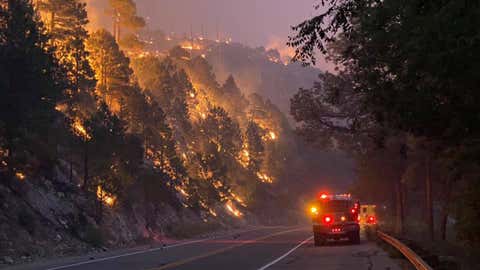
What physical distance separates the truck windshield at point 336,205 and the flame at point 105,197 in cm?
1558

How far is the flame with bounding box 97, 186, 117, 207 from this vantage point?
146ft

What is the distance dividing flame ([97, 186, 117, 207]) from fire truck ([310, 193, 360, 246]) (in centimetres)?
1520

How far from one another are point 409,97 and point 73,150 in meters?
28.7

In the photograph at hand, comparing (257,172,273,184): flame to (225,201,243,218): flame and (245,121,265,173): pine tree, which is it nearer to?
(245,121,265,173): pine tree

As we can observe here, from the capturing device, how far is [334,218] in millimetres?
35125

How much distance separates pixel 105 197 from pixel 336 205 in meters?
19.8

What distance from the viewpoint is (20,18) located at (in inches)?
1444

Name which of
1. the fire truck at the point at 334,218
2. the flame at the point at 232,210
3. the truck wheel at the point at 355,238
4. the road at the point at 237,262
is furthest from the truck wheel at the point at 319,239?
the flame at the point at 232,210

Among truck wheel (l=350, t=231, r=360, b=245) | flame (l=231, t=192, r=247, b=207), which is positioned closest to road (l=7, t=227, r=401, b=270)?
truck wheel (l=350, t=231, r=360, b=245)

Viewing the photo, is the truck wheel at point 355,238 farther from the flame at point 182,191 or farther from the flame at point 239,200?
the flame at point 239,200

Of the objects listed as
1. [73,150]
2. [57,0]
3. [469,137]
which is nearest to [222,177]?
[57,0]

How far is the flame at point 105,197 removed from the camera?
1750 inches

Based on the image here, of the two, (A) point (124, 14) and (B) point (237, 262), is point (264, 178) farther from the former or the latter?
(B) point (237, 262)

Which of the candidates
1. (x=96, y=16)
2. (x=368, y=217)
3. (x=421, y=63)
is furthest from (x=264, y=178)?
(x=421, y=63)
